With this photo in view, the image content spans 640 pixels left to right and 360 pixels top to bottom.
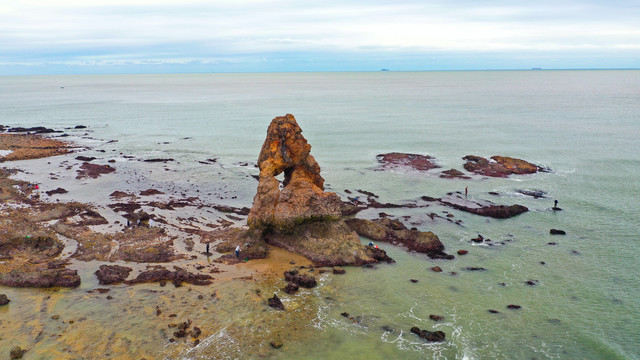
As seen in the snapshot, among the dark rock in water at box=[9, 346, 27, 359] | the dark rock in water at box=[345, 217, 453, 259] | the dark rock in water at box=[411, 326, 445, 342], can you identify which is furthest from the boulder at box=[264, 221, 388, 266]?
the dark rock in water at box=[9, 346, 27, 359]

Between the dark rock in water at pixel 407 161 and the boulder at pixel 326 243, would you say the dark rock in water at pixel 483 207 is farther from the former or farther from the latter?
the boulder at pixel 326 243

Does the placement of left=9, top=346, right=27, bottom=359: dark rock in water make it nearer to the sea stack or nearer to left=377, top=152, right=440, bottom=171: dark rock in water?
the sea stack

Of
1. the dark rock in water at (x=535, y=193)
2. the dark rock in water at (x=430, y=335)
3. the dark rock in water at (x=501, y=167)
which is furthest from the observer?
the dark rock in water at (x=501, y=167)

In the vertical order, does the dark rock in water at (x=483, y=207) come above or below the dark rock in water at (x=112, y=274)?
above

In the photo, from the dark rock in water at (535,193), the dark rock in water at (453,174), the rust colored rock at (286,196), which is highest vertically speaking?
the rust colored rock at (286,196)

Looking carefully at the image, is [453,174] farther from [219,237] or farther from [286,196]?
[219,237]

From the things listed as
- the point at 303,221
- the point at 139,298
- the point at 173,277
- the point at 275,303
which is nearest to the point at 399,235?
the point at 303,221

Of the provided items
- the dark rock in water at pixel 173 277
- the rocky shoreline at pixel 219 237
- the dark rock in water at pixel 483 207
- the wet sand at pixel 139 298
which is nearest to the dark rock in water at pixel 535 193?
the dark rock in water at pixel 483 207
